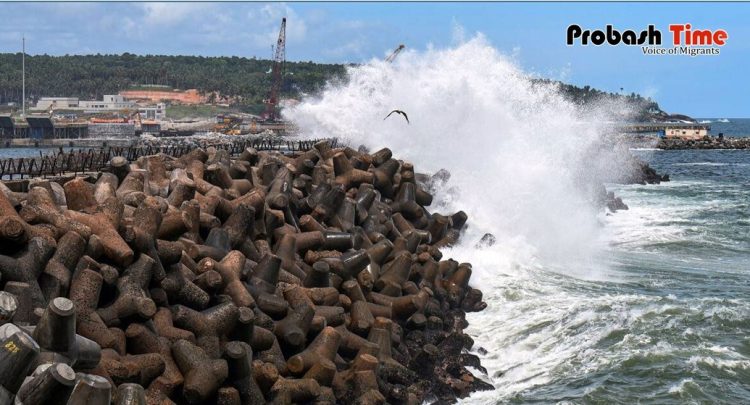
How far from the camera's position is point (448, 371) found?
13562 millimetres

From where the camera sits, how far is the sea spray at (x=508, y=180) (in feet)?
52.9

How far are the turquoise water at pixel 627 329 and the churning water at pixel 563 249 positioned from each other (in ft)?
0.11

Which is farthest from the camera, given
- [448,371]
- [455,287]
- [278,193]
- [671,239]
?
[671,239]

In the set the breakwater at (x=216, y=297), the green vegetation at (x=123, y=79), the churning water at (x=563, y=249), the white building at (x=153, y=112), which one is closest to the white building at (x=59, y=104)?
the white building at (x=153, y=112)

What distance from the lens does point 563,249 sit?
Answer: 83.6ft

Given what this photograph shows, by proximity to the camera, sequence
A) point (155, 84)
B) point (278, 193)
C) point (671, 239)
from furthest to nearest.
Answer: point (155, 84) → point (671, 239) → point (278, 193)

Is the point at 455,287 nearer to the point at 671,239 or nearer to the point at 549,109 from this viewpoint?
the point at 671,239

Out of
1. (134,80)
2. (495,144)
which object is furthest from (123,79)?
(495,144)

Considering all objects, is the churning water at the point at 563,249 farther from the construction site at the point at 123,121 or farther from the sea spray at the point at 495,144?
the construction site at the point at 123,121

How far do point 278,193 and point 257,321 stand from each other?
4.97 meters

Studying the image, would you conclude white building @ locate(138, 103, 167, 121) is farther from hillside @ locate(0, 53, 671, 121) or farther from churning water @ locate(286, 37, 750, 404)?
churning water @ locate(286, 37, 750, 404)

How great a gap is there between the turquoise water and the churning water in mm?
32

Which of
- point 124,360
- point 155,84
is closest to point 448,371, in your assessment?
point 124,360

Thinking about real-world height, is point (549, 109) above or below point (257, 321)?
above
